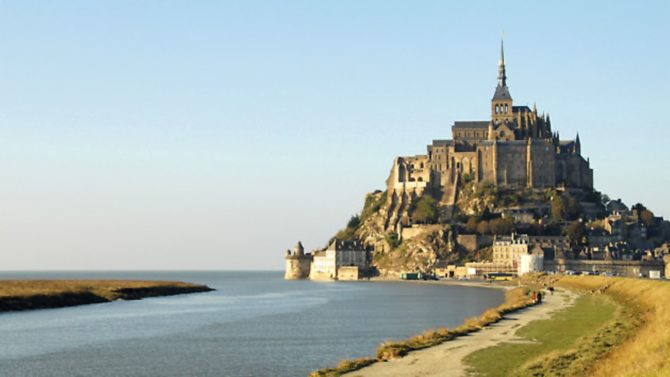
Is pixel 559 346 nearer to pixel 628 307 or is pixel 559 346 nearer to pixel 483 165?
pixel 628 307

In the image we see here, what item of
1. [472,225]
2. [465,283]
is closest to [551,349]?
[465,283]

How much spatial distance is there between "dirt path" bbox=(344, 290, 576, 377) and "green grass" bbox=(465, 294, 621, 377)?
71 centimetres

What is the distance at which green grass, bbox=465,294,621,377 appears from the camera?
119ft

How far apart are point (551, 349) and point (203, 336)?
26.7 meters

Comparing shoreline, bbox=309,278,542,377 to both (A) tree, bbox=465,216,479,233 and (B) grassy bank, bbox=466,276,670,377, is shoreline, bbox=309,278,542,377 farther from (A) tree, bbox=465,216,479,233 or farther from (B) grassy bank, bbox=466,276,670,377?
(A) tree, bbox=465,216,479,233

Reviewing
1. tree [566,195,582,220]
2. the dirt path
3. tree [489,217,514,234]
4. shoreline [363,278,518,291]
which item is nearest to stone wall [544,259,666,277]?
shoreline [363,278,518,291]

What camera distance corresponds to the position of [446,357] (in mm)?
41781

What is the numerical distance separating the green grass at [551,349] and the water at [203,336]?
789 centimetres

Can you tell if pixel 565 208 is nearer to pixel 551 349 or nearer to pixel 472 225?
pixel 472 225

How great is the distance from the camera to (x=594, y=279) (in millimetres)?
116062

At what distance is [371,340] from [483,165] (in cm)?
14113

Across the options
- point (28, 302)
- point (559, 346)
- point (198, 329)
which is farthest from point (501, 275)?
point (559, 346)

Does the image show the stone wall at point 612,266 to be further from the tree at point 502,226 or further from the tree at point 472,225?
the tree at point 472,225

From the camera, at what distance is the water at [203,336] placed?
1802 inches
